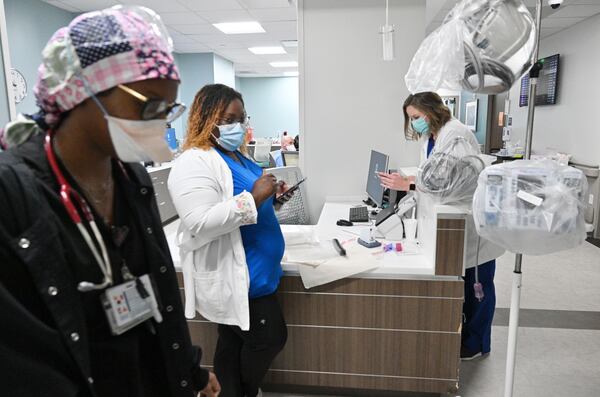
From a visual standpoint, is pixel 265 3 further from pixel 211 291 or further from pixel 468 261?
pixel 211 291

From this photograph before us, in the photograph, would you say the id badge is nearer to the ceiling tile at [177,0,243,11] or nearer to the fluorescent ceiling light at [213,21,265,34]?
the ceiling tile at [177,0,243,11]

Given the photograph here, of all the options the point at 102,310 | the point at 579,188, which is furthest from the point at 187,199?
the point at 579,188

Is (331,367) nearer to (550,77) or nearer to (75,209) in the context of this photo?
(75,209)

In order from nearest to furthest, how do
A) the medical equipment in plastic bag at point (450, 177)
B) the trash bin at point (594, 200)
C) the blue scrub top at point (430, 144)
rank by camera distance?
the medical equipment in plastic bag at point (450, 177)
the blue scrub top at point (430, 144)
the trash bin at point (594, 200)

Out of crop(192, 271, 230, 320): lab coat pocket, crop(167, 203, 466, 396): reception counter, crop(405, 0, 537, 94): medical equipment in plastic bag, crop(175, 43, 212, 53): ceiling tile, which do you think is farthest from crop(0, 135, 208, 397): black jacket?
crop(175, 43, 212, 53): ceiling tile

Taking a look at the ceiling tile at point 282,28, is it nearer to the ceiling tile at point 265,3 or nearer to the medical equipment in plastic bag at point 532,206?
the ceiling tile at point 265,3

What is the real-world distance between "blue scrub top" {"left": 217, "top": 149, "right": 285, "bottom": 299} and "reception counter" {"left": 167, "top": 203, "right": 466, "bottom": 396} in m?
0.32

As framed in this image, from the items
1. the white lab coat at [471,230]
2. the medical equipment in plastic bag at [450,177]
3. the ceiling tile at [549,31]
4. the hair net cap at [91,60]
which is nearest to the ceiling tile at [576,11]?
the ceiling tile at [549,31]

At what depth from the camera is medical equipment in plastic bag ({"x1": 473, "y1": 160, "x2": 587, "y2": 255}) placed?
1.28m

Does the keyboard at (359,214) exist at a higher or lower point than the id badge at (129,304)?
lower

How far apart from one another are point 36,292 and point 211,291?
3.00 feet

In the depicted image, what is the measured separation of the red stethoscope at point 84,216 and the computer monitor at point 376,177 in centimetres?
208

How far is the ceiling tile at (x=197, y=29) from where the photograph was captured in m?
6.10

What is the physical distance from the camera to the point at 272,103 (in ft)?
42.0
